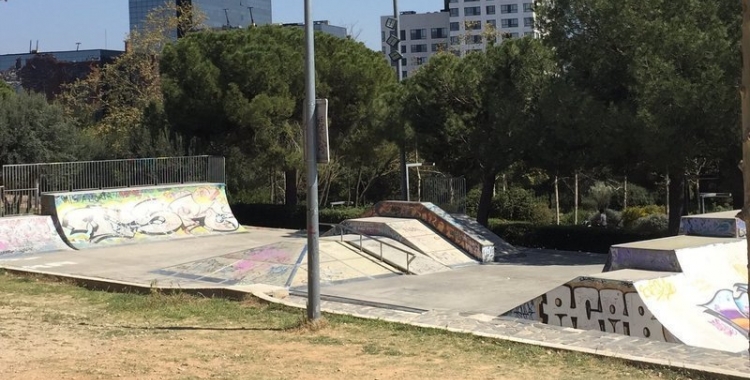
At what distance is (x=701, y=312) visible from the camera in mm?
12141

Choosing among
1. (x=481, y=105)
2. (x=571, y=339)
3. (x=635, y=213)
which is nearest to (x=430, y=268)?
(x=481, y=105)

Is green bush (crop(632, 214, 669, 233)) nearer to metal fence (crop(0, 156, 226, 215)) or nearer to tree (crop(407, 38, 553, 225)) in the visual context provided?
tree (crop(407, 38, 553, 225))

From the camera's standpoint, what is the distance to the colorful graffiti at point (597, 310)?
1109cm

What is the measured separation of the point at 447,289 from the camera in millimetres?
16312

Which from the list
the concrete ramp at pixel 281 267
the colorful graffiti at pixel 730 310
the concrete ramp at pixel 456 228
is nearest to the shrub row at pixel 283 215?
the concrete ramp at pixel 456 228

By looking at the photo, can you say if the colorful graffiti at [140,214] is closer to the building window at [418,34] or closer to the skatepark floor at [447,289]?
the skatepark floor at [447,289]

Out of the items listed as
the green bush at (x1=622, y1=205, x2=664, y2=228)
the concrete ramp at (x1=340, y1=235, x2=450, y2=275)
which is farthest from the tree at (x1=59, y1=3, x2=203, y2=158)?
the green bush at (x1=622, y1=205, x2=664, y2=228)

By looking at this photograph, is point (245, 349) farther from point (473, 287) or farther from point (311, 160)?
point (473, 287)

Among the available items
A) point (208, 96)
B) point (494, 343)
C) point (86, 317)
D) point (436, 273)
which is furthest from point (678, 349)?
point (208, 96)

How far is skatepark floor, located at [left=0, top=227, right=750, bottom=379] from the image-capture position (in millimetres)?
9008

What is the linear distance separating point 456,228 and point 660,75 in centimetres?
670

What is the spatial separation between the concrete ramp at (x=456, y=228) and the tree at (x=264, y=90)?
273 inches

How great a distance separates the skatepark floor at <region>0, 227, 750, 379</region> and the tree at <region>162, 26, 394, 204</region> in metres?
4.07

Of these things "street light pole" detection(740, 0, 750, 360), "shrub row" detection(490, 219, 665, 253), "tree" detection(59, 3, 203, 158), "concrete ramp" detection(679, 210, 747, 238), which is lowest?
"shrub row" detection(490, 219, 665, 253)
